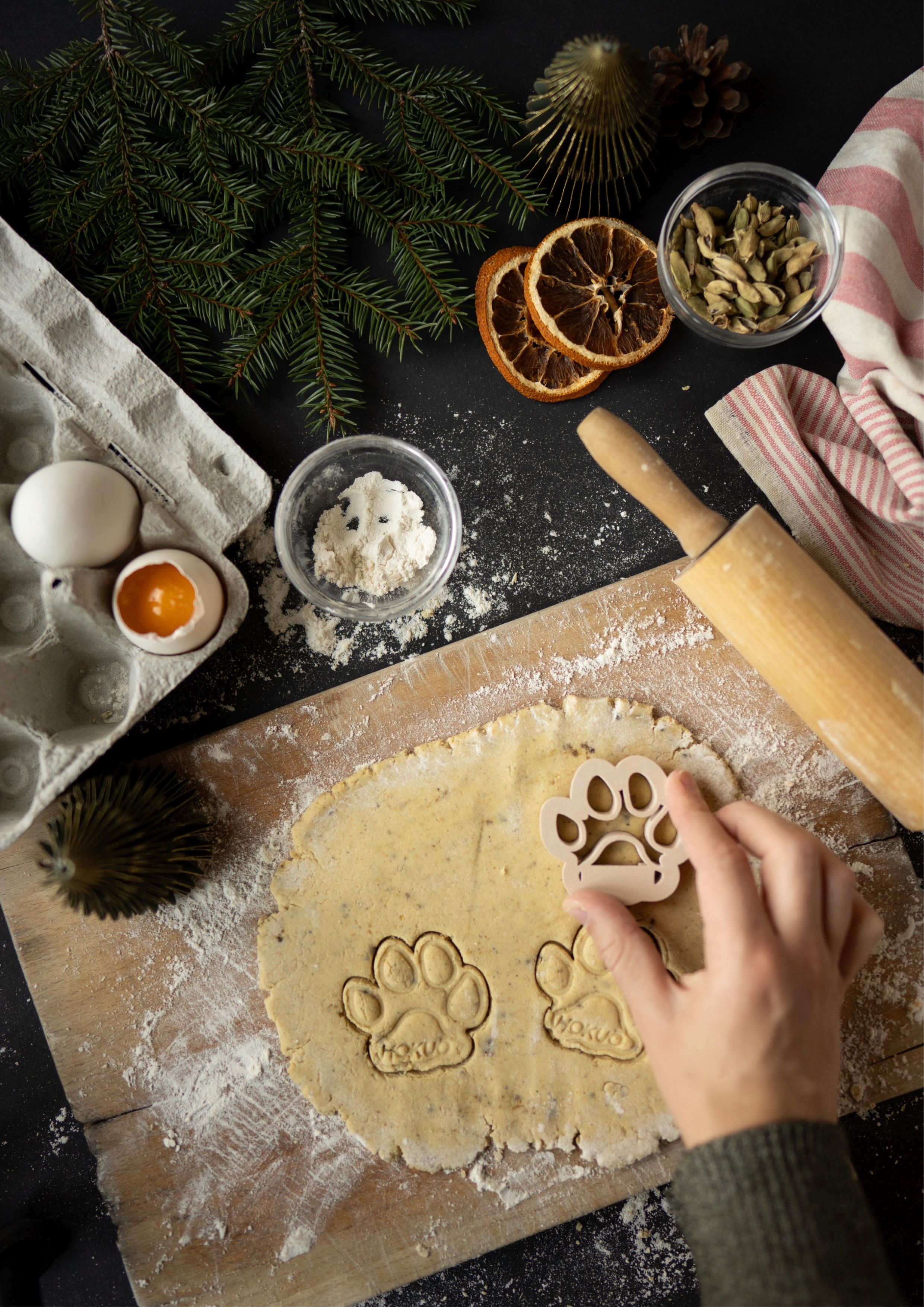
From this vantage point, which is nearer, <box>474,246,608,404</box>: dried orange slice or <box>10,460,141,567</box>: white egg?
<box>10,460,141,567</box>: white egg

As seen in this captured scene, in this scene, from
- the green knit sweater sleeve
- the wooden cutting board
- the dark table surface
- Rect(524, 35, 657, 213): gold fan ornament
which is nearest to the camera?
the green knit sweater sleeve

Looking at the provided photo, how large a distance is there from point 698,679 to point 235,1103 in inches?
45.7

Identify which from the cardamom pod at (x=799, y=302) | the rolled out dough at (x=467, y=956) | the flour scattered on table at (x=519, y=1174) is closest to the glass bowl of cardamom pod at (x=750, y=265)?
the cardamom pod at (x=799, y=302)

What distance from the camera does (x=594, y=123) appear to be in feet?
4.34

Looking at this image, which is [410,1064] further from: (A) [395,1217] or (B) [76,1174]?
(B) [76,1174]

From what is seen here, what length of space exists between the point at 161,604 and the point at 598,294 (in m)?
0.94

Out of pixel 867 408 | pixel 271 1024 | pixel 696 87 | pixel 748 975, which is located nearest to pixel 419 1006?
pixel 271 1024

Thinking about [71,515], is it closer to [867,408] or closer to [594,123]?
[594,123]

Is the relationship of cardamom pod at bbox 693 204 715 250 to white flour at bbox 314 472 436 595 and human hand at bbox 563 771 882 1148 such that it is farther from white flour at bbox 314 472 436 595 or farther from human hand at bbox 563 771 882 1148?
human hand at bbox 563 771 882 1148

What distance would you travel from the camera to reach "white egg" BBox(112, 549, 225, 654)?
133cm

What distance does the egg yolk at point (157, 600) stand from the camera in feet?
4.38

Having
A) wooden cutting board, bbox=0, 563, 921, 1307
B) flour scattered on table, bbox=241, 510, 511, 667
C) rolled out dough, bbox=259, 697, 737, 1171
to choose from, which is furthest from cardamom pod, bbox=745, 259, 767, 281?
rolled out dough, bbox=259, 697, 737, 1171

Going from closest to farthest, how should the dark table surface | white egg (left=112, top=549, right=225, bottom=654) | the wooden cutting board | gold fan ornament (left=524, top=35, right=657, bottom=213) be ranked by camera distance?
gold fan ornament (left=524, top=35, right=657, bottom=213) < white egg (left=112, top=549, right=225, bottom=654) < the wooden cutting board < the dark table surface

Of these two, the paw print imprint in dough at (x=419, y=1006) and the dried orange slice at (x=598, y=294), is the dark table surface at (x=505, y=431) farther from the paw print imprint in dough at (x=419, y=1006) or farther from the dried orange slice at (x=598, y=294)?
the paw print imprint in dough at (x=419, y=1006)
